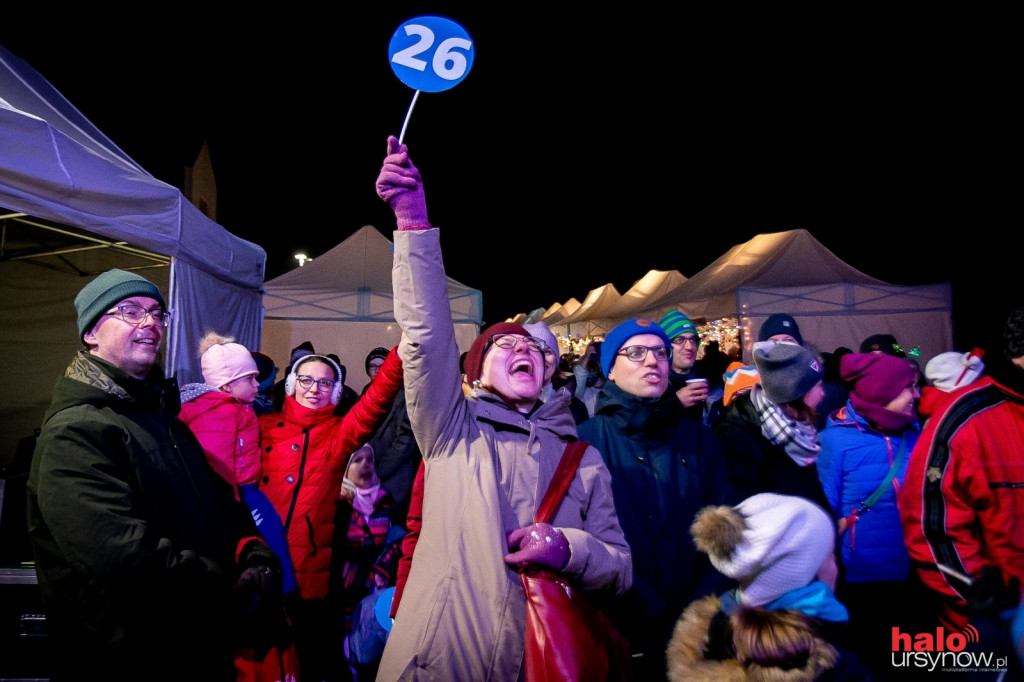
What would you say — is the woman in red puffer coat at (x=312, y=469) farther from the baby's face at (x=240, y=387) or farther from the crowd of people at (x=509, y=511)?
the baby's face at (x=240, y=387)

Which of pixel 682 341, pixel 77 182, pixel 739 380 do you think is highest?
pixel 77 182

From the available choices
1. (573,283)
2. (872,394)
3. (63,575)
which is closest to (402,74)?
(63,575)

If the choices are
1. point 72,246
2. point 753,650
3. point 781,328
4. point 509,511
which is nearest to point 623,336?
point 509,511

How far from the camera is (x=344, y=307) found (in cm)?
1096

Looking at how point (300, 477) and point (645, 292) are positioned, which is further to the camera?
point (645, 292)

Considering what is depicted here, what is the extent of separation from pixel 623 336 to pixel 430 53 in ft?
4.78

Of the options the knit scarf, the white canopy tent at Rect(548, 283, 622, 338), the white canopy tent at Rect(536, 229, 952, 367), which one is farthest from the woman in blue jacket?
the white canopy tent at Rect(548, 283, 622, 338)

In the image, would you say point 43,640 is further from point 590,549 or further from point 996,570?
point 996,570

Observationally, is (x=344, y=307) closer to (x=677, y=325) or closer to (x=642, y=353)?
(x=677, y=325)

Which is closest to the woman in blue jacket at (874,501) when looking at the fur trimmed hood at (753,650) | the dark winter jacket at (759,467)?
the dark winter jacket at (759,467)

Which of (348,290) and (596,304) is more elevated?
(596,304)

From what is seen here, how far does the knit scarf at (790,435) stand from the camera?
8.96ft

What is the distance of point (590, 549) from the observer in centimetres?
172

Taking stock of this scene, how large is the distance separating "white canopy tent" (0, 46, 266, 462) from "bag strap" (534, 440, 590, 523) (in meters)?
3.60
